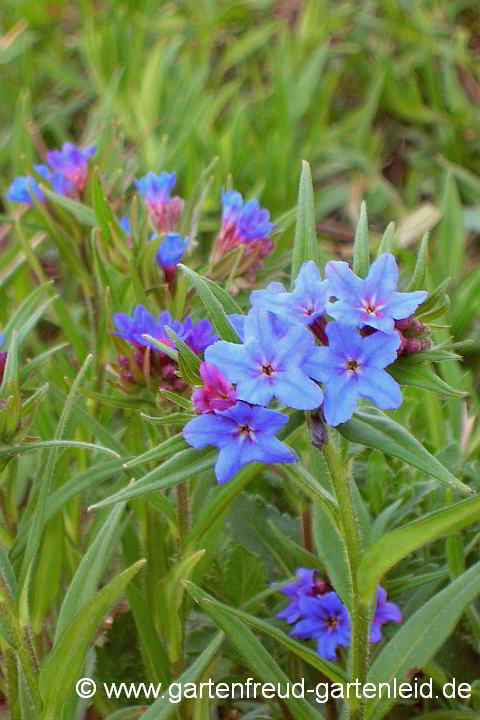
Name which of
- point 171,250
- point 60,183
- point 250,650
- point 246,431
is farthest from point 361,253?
point 60,183

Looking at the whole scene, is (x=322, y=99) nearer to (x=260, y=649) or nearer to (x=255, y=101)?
(x=255, y=101)

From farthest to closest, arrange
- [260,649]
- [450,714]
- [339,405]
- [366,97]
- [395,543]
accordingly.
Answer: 1. [366,97]
2. [450,714]
3. [260,649]
4. [395,543]
5. [339,405]

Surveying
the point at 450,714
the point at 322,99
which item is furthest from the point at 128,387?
the point at 322,99

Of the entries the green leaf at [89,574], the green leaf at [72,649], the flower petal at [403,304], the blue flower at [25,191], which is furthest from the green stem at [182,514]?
the blue flower at [25,191]

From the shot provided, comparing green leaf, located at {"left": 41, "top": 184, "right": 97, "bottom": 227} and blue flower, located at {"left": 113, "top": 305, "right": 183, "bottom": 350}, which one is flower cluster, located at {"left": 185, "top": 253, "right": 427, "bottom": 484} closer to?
blue flower, located at {"left": 113, "top": 305, "right": 183, "bottom": 350}

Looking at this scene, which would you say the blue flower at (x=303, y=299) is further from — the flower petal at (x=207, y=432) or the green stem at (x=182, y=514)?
the green stem at (x=182, y=514)

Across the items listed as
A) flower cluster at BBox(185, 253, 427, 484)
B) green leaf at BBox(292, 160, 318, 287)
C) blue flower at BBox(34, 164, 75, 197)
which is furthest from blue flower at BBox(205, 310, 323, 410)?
blue flower at BBox(34, 164, 75, 197)
